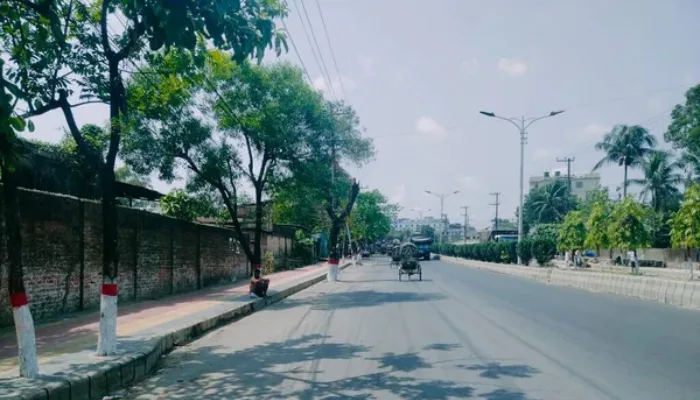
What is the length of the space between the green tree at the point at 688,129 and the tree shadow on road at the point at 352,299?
3811 centimetres

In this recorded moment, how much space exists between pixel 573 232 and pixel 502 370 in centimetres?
3909

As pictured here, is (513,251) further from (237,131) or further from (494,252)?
(237,131)

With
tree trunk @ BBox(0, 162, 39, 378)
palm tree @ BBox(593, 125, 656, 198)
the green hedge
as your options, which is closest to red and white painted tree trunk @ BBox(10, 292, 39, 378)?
Answer: tree trunk @ BBox(0, 162, 39, 378)

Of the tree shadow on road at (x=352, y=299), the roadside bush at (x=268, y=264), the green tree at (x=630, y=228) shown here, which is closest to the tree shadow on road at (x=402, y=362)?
the tree shadow on road at (x=352, y=299)

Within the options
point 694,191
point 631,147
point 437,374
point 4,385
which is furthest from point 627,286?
point 631,147

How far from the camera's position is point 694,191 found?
2495 cm

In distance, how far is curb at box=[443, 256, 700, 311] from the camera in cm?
1514

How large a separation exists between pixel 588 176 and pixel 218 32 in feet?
382

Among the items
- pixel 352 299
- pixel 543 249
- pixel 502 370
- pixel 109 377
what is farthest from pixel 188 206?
pixel 543 249

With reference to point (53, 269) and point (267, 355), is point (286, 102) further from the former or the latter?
point (267, 355)

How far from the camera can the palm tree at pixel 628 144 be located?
58656 mm

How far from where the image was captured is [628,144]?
58.8 metres

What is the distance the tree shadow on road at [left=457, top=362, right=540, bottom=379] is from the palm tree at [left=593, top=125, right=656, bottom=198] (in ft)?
188

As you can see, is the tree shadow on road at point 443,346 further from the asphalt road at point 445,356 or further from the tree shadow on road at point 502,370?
the tree shadow on road at point 502,370
